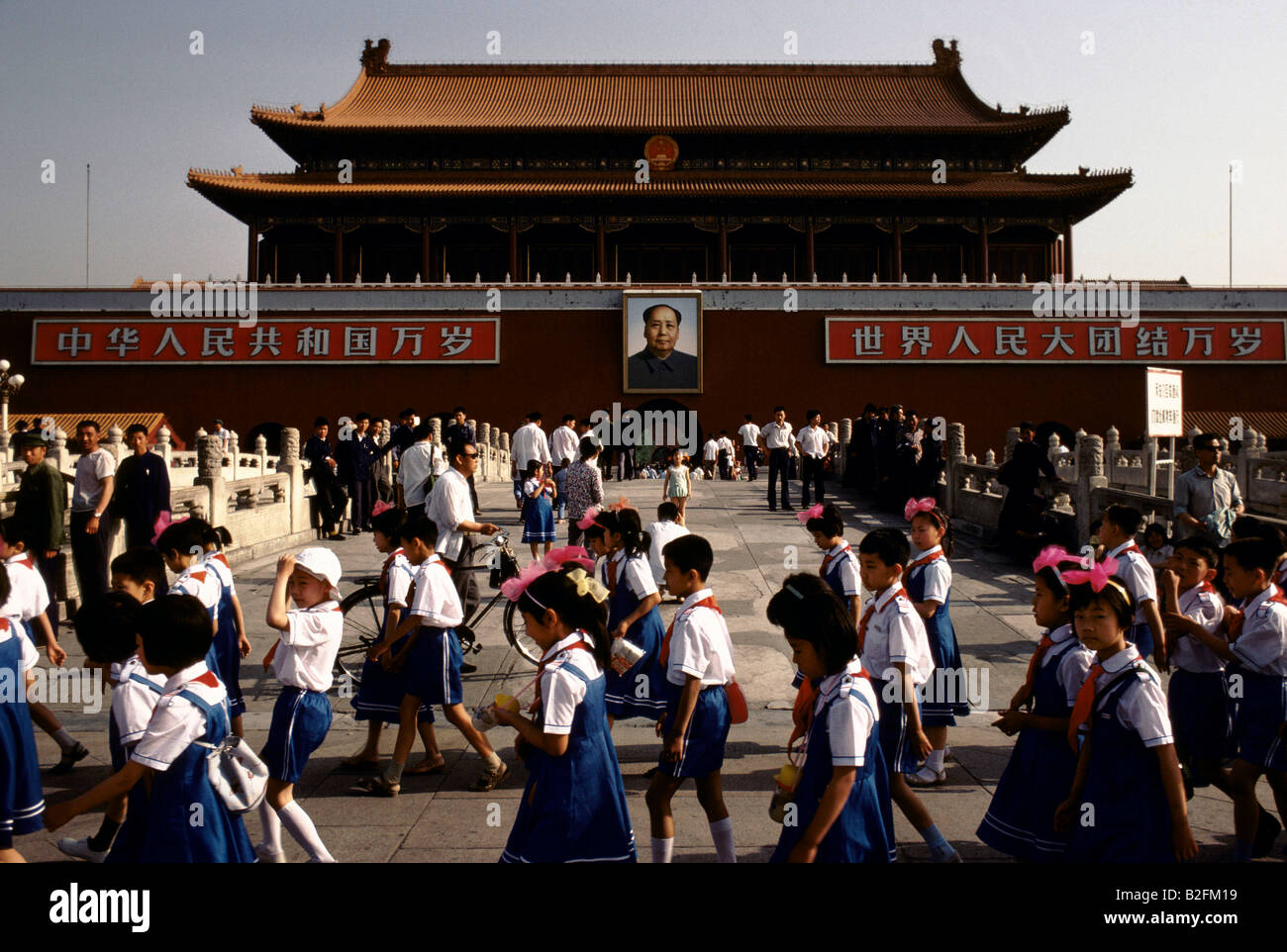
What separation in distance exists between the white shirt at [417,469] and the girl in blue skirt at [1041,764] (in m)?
5.56

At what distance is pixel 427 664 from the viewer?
14.3 ft

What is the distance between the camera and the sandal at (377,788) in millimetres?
4322

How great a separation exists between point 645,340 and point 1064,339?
972 centimetres

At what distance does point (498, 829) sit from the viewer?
13.1 feet

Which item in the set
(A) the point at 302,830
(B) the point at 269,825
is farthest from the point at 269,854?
(A) the point at 302,830

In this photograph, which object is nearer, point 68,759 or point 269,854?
point 269,854

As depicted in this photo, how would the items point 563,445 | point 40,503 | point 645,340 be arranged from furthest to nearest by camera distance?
point 645,340
point 563,445
point 40,503

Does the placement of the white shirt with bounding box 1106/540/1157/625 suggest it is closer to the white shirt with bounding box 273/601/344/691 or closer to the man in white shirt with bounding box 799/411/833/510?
the white shirt with bounding box 273/601/344/691

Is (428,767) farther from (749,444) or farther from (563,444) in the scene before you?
(749,444)

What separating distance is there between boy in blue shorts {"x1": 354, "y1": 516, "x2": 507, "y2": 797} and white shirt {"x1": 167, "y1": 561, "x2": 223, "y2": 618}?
750 mm

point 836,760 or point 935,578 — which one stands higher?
point 935,578

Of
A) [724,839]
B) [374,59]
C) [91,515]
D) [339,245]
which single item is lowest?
[724,839]
